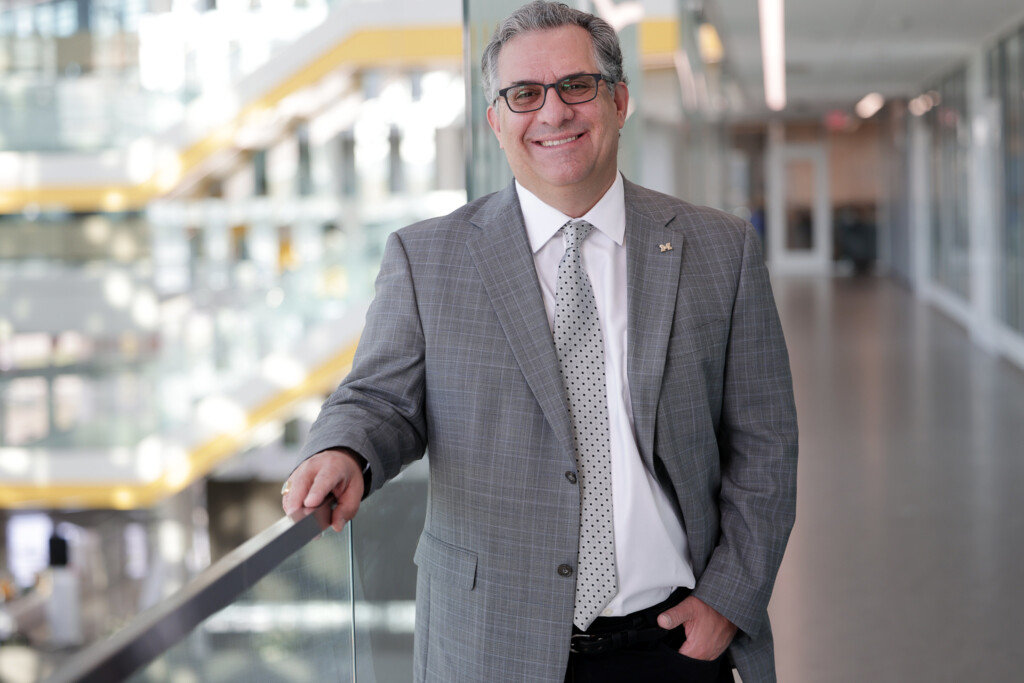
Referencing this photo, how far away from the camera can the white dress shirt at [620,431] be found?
5.01ft

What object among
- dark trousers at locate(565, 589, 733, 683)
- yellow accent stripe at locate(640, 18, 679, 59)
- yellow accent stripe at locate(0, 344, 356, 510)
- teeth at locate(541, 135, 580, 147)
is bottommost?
yellow accent stripe at locate(0, 344, 356, 510)

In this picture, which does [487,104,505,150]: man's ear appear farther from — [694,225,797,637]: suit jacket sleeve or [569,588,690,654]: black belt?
[569,588,690,654]: black belt

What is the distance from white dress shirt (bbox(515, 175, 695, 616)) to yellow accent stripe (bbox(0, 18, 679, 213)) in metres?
9.60

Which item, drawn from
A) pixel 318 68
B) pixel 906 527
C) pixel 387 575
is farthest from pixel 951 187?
pixel 387 575

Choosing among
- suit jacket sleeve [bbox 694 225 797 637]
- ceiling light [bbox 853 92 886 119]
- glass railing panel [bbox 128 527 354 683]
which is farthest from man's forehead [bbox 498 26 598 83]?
ceiling light [bbox 853 92 886 119]

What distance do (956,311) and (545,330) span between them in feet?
49.0

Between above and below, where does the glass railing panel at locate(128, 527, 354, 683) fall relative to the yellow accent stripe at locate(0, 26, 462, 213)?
below

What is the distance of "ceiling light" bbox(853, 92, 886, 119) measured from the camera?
21133mm

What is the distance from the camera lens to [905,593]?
15.0 feet

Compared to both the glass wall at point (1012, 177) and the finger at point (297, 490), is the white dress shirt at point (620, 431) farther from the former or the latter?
the glass wall at point (1012, 177)

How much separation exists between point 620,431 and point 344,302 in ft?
31.7

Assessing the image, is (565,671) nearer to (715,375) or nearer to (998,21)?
(715,375)

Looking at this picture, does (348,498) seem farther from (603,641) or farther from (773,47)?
(773,47)

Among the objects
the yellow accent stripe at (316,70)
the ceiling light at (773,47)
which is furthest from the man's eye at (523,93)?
the ceiling light at (773,47)
